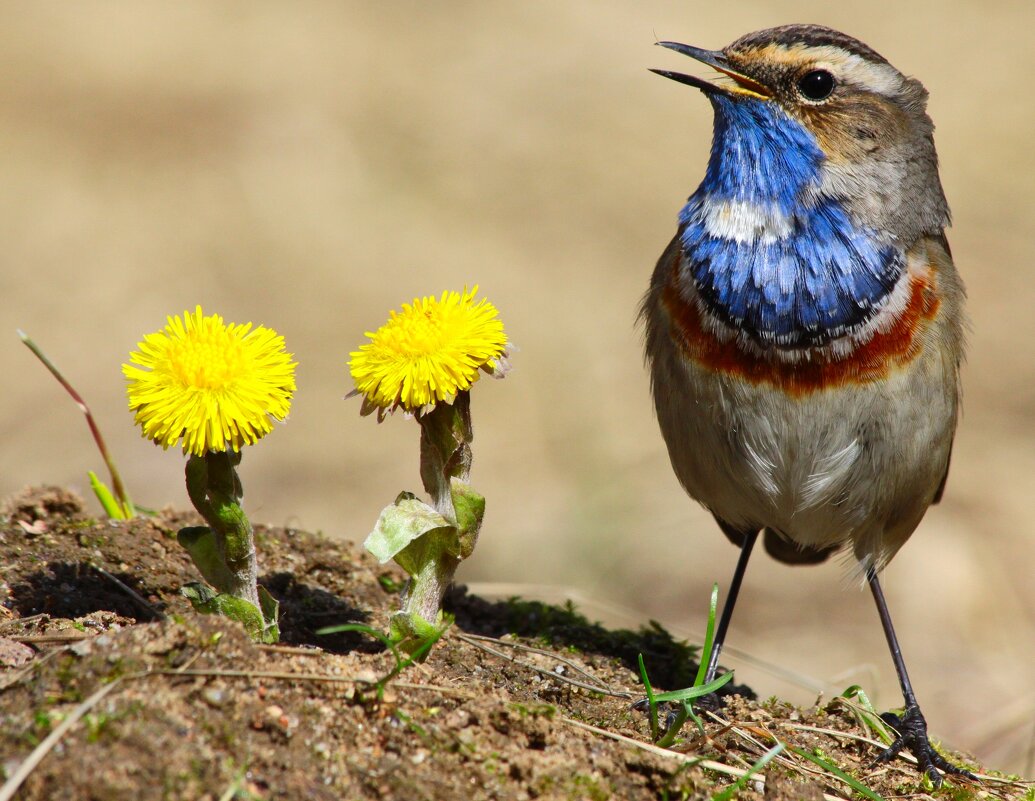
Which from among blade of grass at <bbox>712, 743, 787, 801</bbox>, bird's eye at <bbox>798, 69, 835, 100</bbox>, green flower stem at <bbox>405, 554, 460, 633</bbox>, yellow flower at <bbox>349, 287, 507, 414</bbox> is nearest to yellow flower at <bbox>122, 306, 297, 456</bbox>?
yellow flower at <bbox>349, 287, 507, 414</bbox>

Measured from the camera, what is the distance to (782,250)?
3838 mm

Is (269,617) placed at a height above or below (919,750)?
below

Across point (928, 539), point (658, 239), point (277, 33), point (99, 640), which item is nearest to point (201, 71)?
point (277, 33)

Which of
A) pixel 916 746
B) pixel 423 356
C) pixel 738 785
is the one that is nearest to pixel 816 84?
pixel 423 356

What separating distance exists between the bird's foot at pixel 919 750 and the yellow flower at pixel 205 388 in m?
2.16

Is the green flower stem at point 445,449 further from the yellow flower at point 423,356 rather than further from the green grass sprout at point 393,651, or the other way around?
the green grass sprout at point 393,651

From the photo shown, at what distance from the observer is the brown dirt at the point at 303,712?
2.48 meters

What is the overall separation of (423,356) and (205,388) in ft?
1.90

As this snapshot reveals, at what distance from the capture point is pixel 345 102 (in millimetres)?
10773

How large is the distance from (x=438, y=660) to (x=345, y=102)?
808 cm

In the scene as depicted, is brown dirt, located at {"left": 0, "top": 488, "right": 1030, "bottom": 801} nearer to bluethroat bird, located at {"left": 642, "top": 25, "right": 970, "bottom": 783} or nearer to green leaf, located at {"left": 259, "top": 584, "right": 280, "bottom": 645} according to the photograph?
green leaf, located at {"left": 259, "top": 584, "right": 280, "bottom": 645}

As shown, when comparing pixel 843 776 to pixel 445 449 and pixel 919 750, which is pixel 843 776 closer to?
pixel 919 750

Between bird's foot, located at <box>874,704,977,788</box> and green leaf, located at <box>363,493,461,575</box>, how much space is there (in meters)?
1.52

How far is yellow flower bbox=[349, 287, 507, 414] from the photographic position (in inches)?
124
